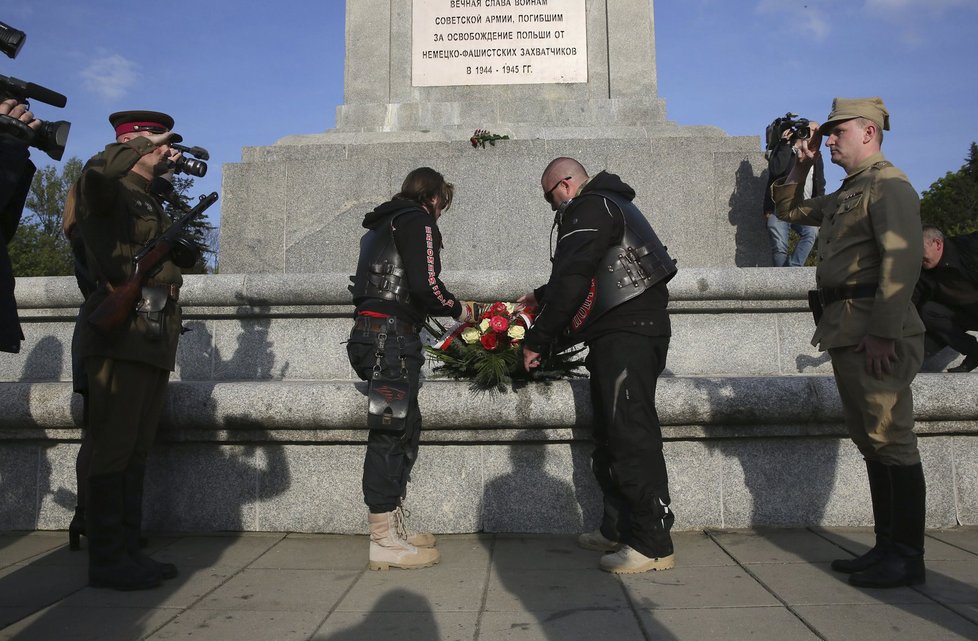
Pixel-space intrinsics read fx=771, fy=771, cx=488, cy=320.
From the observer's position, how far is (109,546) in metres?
3.73

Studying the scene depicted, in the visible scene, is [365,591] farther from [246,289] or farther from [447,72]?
[447,72]

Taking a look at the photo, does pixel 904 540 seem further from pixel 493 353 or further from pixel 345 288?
pixel 345 288

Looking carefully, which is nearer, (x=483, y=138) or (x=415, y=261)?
(x=415, y=261)

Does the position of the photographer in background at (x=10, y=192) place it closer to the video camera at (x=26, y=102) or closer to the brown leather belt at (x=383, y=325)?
the video camera at (x=26, y=102)

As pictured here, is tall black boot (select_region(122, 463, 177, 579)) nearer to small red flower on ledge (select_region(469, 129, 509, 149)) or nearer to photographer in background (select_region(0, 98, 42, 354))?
photographer in background (select_region(0, 98, 42, 354))

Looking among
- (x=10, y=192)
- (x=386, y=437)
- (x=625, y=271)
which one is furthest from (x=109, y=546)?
(x=625, y=271)

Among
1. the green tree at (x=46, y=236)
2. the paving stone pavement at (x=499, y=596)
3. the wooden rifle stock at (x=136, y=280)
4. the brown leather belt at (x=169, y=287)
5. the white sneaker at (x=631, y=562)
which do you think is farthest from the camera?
the green tree at (x=46, y=236)

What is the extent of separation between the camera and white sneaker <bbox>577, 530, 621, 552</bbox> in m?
4.31

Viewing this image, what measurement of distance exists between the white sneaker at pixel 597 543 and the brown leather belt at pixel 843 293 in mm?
1715

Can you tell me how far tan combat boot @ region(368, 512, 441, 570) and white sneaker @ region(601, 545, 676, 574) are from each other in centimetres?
93

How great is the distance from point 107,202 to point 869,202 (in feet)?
11.8

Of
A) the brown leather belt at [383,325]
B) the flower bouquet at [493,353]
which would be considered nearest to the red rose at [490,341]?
the flower bouquet at [493,353]

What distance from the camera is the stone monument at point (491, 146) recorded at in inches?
353

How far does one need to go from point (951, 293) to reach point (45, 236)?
45.7 meters
